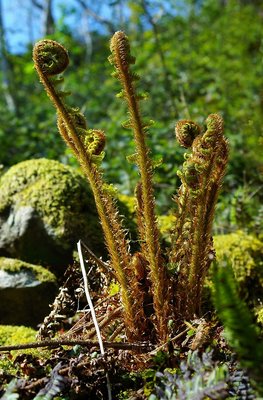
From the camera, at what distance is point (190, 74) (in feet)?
28.6

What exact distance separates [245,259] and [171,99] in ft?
9.27

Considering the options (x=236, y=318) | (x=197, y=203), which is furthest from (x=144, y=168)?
(x=236, y=318)

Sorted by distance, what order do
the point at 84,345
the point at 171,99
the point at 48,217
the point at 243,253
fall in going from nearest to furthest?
the point at 84,345 < the point at 48,217 < the point at 243,253 < the point at 171,99

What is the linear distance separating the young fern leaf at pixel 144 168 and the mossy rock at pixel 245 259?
1.20 meters

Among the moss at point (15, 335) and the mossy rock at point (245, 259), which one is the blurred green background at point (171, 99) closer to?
the mossy rock at point (245, 259)

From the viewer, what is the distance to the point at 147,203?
1760 millimetres

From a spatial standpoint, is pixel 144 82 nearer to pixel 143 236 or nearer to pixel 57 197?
pixel 57 197

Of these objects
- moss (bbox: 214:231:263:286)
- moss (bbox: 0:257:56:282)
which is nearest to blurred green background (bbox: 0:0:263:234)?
moss (bbox: 214:231:263:286)

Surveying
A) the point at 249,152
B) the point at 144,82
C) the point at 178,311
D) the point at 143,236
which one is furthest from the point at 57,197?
the point at 144,82

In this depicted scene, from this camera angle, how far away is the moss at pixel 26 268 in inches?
112

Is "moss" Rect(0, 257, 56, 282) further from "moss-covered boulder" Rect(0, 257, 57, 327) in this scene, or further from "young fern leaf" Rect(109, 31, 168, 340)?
"young fern leaf" Rect(109, 31, 168, 340)

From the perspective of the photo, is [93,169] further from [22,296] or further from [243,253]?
[243,253]

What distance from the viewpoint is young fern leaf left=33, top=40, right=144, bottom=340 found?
1.74 metres

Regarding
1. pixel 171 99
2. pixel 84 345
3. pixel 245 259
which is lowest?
pixel 84 345
